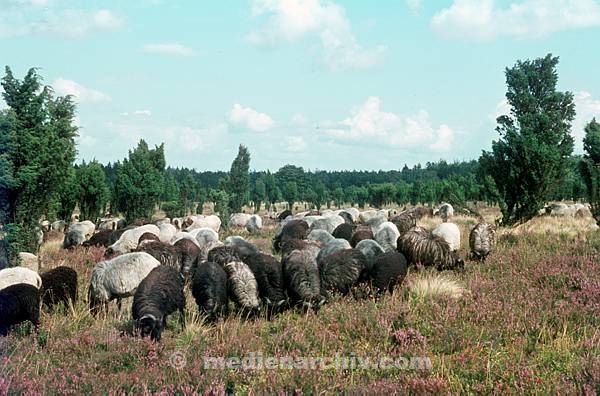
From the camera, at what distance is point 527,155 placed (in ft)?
72.7

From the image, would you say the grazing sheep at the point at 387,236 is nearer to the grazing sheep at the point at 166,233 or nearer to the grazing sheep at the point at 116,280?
the grazing sheep at the point at 116,280

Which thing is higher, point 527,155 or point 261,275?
point 527,155

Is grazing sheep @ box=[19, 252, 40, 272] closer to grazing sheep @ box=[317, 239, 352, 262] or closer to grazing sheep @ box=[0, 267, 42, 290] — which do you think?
grazing sheep @ box=[0, 267, 42, 290]

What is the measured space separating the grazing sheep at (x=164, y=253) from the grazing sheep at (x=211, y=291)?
464 centimetres

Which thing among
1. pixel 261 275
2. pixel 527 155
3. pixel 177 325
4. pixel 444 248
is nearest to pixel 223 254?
pixel 261 275

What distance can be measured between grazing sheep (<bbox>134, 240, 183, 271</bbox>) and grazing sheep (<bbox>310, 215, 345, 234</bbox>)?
9976 mm

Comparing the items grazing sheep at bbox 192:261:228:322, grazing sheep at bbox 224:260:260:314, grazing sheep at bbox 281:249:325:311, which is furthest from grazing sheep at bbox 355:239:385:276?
grazing sheep at bbox 192:261:228:322

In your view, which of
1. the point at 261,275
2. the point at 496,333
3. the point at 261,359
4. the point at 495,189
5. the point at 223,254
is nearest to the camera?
the point at 261,359

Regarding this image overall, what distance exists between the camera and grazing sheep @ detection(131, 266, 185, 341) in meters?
8.53

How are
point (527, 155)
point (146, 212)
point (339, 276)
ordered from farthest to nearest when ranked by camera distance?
point (146, 212)
point (527, 155)
point (339, 276)

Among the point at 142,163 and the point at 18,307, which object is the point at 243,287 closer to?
the point at 18,307

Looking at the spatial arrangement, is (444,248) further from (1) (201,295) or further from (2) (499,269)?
(1) (201,295)

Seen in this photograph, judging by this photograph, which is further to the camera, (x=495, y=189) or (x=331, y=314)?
(x=495, y=189)

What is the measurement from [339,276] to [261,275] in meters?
1.83
